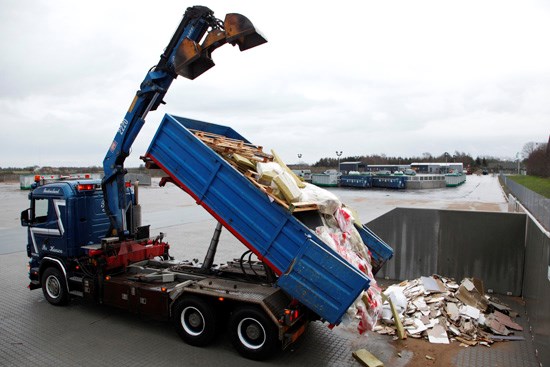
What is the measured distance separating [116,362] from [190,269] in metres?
2.15

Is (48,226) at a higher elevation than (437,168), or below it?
below

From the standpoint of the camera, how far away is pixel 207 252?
693cm

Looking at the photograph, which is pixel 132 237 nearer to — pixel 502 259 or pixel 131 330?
pixel 131 330

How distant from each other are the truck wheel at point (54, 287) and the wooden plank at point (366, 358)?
5.36m

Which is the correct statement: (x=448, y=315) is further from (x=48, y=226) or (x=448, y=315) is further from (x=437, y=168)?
(x=437, y=168)

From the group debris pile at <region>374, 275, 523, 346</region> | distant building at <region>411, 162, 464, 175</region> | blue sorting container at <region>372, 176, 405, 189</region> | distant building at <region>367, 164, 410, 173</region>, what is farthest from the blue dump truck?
distant building at <region>411, 162, 464, 175</region>

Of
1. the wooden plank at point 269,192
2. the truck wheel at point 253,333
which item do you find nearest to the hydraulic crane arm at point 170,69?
the wooden plank at point 269,192

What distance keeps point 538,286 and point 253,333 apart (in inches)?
180

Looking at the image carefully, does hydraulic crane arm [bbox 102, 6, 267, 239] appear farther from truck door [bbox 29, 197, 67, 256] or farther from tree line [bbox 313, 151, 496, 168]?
tree line [bbox 313, 151, 496, 168]

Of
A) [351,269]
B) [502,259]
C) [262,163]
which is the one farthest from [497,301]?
[262,163]

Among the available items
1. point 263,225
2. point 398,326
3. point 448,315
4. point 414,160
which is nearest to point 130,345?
point 263,225

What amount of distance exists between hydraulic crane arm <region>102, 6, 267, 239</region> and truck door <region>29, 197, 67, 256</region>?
32.0 inches

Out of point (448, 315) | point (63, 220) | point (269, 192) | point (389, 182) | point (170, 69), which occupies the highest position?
point (170, 69)

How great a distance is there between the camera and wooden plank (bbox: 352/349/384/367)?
534cm
